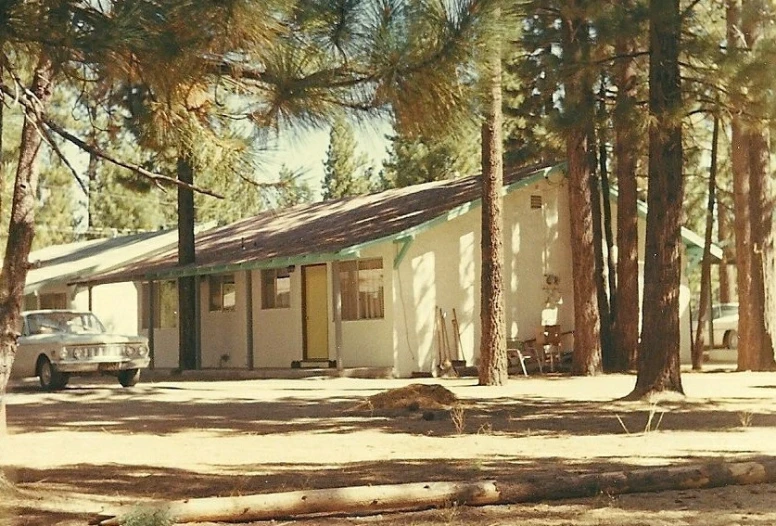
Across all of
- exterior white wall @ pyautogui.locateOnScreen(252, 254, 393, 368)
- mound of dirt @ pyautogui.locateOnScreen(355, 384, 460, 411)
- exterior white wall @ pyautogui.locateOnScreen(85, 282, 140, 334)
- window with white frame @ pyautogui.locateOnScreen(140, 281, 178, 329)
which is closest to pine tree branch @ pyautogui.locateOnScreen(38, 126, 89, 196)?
mound of dirt @ pyautogui.locateOnScreen(355, 384, 460, 411)

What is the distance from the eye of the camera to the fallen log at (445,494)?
21.4 feet

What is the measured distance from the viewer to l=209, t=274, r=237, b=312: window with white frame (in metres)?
27.7

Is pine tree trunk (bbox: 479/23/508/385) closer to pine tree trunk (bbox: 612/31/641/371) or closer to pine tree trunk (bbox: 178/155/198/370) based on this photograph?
pine tree trunk (bbox: 612/31/641/371)

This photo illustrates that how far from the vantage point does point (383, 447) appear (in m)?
10.6

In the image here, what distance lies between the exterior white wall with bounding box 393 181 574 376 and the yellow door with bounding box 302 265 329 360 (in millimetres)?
2553

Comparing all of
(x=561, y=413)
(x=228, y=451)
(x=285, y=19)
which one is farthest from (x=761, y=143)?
(x=285, y=19)

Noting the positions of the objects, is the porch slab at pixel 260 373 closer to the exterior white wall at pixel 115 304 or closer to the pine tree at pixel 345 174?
the exterior white wall at pixel 115 304

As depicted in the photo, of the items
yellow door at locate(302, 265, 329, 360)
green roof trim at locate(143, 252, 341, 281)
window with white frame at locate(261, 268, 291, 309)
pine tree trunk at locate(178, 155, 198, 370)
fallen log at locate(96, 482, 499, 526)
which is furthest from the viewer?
pine tree trunk at locate(178, 155, 198, 370)

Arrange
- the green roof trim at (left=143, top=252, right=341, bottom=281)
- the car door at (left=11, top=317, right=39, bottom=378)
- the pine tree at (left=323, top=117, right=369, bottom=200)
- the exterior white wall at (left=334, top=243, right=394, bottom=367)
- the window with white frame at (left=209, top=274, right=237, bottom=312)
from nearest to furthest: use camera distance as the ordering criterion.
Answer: the car door at (left=11, top=317, right=39, bottom=378) → the green roof trim at (left=143, top=252, right=341, bottom=281) → the exterior white wall at (left=334, top=243, right=394, bottom=367) → the window with white frame at (left=209, top=274, right=237, bottom=312) → the pine tree at (left=323, top=117, right=369, bottom=200)

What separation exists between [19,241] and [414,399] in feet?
22.2

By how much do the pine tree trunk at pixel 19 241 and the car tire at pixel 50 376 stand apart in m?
11.5

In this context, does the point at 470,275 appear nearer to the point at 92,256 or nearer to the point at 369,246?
the point at 369,246

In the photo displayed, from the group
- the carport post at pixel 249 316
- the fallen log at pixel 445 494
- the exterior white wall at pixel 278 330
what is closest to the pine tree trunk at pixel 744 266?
the exterior white wall at pixel 278 330

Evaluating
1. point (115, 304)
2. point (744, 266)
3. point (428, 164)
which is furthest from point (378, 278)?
point (428, 164)
